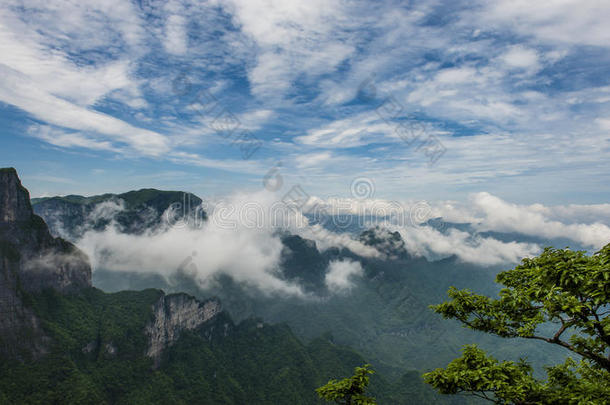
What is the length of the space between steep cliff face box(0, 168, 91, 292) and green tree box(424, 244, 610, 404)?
7013 inches

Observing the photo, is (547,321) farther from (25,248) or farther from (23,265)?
(25,248)

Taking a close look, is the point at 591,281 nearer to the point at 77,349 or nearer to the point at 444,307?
the point at 444,307

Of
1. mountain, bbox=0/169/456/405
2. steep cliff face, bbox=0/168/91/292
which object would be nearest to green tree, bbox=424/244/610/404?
mountain, bbox=0/169/456/405

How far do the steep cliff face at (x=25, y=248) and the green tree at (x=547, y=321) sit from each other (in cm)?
17812

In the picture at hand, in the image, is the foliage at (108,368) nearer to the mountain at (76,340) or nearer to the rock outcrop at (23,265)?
the mountain at (76,340)

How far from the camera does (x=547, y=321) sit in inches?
447

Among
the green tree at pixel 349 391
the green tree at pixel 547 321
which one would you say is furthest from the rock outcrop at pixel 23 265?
the green tree at pixel 547 321

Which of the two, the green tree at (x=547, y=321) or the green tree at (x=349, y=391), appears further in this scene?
the green tree at (x=349, y=391)

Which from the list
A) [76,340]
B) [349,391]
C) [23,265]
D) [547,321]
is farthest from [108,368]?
[547,321]

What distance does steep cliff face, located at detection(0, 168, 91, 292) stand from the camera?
131375mm

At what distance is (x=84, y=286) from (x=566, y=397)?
228 meters

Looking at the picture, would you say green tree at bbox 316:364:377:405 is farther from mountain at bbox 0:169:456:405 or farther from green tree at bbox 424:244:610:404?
mountain at bbox 0:169:456:405

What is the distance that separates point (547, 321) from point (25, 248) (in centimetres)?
20011

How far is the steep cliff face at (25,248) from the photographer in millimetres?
131375
